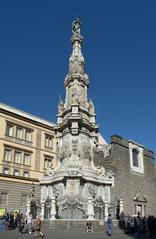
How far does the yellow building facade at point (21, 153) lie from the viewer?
119 feet

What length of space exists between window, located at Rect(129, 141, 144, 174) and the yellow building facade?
1303 centimetres

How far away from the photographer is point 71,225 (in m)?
16.9

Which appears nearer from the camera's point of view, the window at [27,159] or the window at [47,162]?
the window at [27,159]

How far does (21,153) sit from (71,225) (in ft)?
81.8

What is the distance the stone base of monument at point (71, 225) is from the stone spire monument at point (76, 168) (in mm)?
606

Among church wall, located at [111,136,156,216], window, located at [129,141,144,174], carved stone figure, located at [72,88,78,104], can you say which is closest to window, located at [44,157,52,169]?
church wall, located at [111,136,156,216]

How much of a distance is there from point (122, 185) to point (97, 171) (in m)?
21.6

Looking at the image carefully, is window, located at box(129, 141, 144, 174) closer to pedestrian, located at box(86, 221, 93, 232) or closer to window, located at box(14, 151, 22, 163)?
window, located at box(14, 151, 22, 163)

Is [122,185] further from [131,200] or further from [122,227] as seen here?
[122,227]

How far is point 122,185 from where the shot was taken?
41.7m

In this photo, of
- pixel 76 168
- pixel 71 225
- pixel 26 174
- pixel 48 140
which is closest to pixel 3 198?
pixel 26 174

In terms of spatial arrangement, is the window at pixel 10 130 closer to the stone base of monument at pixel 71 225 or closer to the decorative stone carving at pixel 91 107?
the decorative stone carving at pixel 91 107

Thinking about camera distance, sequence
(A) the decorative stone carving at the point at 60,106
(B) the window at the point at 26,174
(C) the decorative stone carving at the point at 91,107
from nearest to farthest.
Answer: (C) the decorative stone carving at the point at 91,107
(A) the decorative stone carving at the point at 60,106
(B) the window at the point at 26,174

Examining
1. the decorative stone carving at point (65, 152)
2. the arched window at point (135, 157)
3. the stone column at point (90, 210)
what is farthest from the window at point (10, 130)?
the stone column at point (90, 210)
